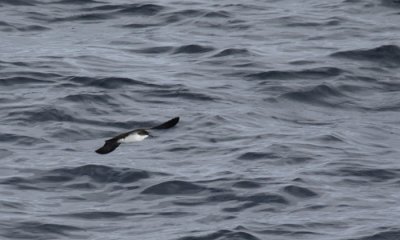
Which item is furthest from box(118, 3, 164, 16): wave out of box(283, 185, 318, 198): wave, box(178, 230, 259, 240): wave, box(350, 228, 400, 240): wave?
box(350, 228, 400, 240): wave

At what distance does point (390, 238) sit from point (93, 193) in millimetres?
3880

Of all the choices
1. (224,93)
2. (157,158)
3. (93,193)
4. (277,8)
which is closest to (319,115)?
(224,93)

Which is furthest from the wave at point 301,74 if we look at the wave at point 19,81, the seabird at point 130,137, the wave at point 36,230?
the wave at point 36,230

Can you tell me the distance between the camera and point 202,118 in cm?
2219

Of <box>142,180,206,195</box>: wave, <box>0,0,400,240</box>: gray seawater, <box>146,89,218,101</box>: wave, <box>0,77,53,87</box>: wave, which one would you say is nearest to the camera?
<box>0,0,400,240</box>: gray seawater

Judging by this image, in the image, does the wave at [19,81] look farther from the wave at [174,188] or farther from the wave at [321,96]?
the wave at [174,188]

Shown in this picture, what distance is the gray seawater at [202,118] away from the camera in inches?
725

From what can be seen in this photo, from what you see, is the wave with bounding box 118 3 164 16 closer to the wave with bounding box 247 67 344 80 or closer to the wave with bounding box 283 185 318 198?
the wave with bounding box 247 67 344 80

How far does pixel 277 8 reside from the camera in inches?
1147

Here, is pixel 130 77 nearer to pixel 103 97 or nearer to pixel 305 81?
pixel 103 97

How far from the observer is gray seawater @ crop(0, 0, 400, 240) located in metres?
18.4

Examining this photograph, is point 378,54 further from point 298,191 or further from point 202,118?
point 298,191

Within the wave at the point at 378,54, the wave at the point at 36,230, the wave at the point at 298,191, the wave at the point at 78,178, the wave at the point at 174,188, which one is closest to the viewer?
the wave at the point at 36,230

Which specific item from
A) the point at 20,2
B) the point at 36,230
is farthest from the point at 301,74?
the point at 36,230
